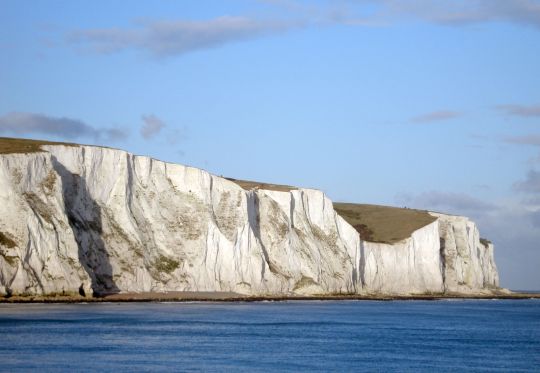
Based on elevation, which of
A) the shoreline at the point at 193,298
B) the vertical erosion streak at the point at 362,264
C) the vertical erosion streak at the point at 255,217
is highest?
the vertical erosion streak at the point at 255,217

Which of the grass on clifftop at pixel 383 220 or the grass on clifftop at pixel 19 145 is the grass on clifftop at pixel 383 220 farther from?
the grass on clifftop at pixel 19 145

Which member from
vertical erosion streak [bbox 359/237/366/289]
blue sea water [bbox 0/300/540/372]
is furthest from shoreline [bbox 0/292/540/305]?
vertical erosion streak [bbox 359/237/366/289]

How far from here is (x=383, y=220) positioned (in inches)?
4262

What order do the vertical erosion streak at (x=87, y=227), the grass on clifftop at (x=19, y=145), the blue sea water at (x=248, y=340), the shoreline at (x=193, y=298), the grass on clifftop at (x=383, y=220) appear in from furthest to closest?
the grass on clifftop at (x=383, y=220) < the vertical erosion streak at (x=87, y=227) < the grass on clifftop at (x=19, y=145) < the shoreline at (x=193, y=298) < the blue sea water at (x=248, y=340)

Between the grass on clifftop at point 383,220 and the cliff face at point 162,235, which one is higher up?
the grass on clifftop at point 383,220

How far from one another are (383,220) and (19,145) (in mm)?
53272

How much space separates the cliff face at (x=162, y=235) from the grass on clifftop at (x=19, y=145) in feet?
2.64

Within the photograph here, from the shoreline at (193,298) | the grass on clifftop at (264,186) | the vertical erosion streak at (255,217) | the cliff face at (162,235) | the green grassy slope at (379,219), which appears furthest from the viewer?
the green grassy slope at (379,219)

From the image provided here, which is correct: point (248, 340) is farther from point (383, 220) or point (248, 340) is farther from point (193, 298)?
point (383, 220)

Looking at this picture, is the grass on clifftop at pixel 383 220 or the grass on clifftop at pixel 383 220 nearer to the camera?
the grass on clifftop at pixel 383 220

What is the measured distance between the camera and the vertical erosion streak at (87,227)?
6519 cm

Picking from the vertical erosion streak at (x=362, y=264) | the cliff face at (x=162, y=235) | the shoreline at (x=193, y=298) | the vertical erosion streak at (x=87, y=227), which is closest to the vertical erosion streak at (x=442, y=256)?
the shoreline at (x=193, y=298)

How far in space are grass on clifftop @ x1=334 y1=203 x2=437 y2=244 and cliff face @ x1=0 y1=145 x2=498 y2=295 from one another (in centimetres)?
327

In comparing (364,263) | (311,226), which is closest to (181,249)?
(311,226)
